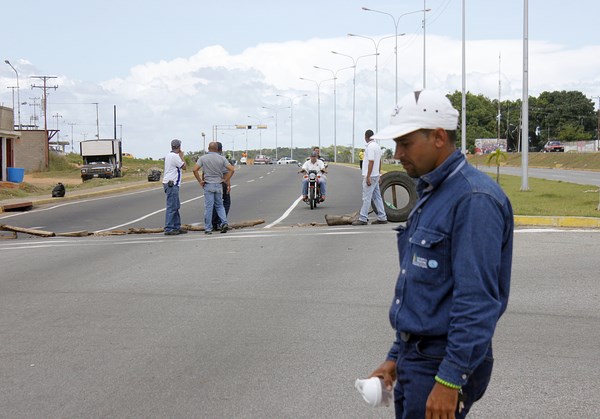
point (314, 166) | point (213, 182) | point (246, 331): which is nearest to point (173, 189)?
point (213, 182)

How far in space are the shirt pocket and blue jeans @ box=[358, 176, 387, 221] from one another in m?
14.6

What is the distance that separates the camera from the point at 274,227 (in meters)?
18.8

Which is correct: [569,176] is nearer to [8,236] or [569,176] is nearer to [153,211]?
[153,211]

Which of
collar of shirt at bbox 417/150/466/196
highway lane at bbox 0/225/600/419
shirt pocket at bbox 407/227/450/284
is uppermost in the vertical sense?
collar of shirt at bbox 417/150/466/196

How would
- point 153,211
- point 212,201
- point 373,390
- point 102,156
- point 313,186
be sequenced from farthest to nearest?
point 102,156
point 153,211
point 313,186
point 212,201
point 373,390

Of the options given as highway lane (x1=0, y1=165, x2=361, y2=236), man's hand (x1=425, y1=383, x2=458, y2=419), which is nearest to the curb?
highway lane (x1=0, y1=165, x2=361, y2=236)

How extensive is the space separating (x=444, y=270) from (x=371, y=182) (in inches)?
578

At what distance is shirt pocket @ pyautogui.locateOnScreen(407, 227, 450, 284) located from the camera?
308 centimetres

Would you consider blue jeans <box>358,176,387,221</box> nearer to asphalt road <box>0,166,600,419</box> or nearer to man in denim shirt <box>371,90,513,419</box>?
asphalt road <box>0,166,600,419</box>

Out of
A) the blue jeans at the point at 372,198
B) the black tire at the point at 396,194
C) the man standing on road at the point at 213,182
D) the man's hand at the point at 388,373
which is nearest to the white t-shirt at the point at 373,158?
the blue jeans at the point at 372,198

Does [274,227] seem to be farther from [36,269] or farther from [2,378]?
[2,378]

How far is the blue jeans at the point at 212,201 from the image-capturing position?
699 inches

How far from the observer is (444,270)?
3.08m

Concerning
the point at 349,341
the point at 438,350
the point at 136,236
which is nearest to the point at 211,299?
the point at 349,341
